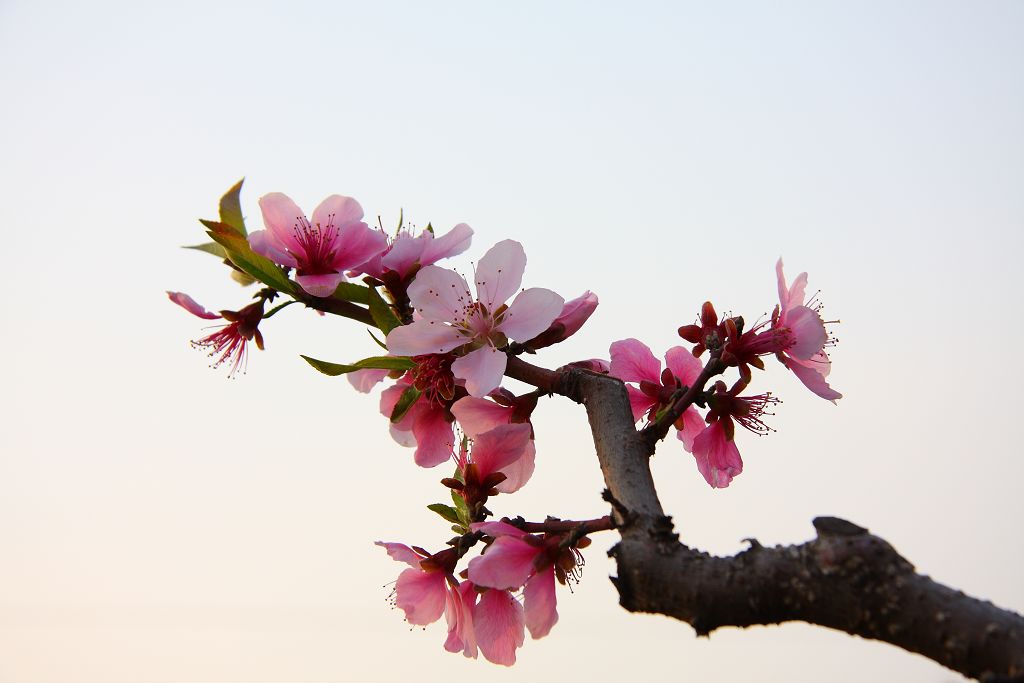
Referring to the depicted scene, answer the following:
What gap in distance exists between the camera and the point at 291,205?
1.39 m

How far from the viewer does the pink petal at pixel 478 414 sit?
4.48 feet

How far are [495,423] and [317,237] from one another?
0.40 m

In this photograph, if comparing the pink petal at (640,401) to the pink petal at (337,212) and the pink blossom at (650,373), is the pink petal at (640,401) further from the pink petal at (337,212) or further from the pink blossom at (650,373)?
the pink petal at (337,212)

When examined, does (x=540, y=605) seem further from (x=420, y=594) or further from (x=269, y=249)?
(x=269, y=249)

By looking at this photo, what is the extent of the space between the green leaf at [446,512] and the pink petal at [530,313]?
1.03 feet

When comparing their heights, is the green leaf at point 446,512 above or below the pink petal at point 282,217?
below

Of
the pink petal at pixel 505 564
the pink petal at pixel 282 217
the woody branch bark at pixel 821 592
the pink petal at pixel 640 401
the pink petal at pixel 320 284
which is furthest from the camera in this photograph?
the pink petal at pixel 640 401

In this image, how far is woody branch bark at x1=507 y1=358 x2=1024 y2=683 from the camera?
2.42 feet

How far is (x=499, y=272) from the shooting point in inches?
53.3

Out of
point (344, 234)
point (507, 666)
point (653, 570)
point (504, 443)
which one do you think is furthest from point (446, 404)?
point (653, 570)

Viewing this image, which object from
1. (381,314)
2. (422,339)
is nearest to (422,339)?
(422,339)

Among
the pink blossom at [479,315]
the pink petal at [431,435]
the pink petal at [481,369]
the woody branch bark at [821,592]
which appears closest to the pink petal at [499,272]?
the pink blossom at [479,315]

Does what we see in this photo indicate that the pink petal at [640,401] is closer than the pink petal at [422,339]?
No

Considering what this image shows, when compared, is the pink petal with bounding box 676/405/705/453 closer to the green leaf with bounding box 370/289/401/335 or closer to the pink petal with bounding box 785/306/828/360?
the pink petal with bounding box 785/306/828/360
